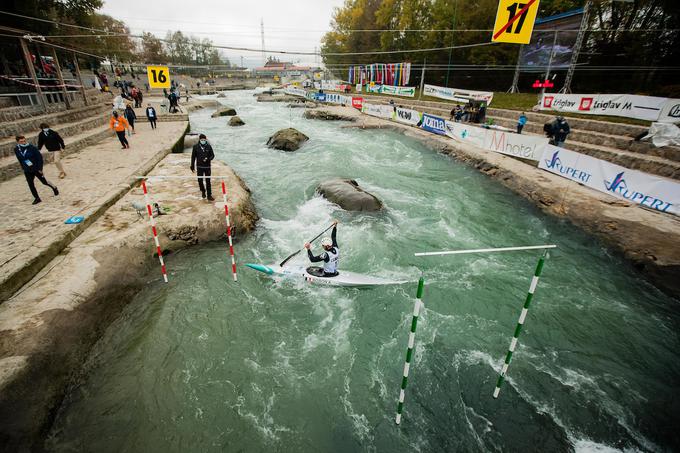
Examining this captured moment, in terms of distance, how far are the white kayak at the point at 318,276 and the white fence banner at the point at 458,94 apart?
78.2 ft

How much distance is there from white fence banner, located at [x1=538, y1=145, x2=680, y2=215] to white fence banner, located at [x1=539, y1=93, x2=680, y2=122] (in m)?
6.11

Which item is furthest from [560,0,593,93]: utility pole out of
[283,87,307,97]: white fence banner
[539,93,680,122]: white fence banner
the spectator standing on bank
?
[283,87,307,97]: white fence banner

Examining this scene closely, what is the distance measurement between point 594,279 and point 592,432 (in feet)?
16.6

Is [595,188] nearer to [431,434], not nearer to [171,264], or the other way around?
[431,434]

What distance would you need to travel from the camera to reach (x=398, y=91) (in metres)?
37.9

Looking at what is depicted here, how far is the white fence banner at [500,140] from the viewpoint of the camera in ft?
49.2

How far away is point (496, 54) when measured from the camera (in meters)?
34.5

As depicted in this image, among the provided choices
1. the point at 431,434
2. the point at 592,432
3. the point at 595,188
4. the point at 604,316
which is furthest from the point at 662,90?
the point at 431,434

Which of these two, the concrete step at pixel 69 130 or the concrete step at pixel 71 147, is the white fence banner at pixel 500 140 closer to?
the concrete step at pixel 71 147

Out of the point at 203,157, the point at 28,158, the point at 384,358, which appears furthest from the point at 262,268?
the point at 28,158

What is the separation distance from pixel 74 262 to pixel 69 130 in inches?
509

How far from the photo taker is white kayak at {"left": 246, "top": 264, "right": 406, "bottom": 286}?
778 centimetres

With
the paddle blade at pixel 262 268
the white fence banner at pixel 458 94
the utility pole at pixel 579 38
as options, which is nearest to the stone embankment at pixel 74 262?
the paddle blade at pixel 262 268

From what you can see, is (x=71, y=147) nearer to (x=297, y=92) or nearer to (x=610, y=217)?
(x=610, y=217)
